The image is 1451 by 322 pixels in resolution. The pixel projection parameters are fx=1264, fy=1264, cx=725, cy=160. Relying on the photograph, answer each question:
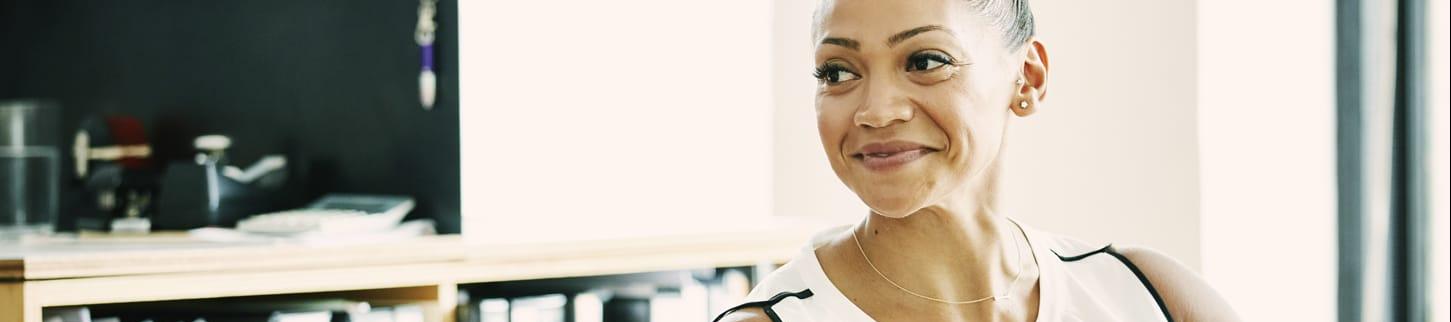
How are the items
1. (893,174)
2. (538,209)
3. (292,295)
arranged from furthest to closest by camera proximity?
(538,209) < (292,295) < (893,174)

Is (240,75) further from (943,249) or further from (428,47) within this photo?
(943,249)

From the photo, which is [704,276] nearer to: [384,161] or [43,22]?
[384,161]

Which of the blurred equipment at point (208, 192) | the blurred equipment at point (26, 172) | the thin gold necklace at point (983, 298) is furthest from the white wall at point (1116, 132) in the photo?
the blurred equipment at point (26, 172)

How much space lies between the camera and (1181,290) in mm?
1239

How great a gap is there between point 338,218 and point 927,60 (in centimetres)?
124

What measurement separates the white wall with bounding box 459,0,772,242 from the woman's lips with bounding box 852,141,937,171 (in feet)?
4.40

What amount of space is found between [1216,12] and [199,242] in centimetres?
173

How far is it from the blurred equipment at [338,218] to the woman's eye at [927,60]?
1.20 meters

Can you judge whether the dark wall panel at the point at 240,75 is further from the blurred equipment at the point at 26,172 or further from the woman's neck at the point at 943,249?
the woman's neck at the point at 943,249

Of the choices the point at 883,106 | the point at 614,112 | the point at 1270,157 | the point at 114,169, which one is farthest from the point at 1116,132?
the point at 114,169

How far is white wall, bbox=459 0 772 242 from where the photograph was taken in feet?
8.55

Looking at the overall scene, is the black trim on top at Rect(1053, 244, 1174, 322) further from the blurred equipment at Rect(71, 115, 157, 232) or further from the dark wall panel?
the blurred equipment at Rect(71, 115, 157, 232)

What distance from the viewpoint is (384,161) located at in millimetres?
2326

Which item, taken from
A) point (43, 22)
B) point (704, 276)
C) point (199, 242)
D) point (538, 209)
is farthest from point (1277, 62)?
point (43, 22)
